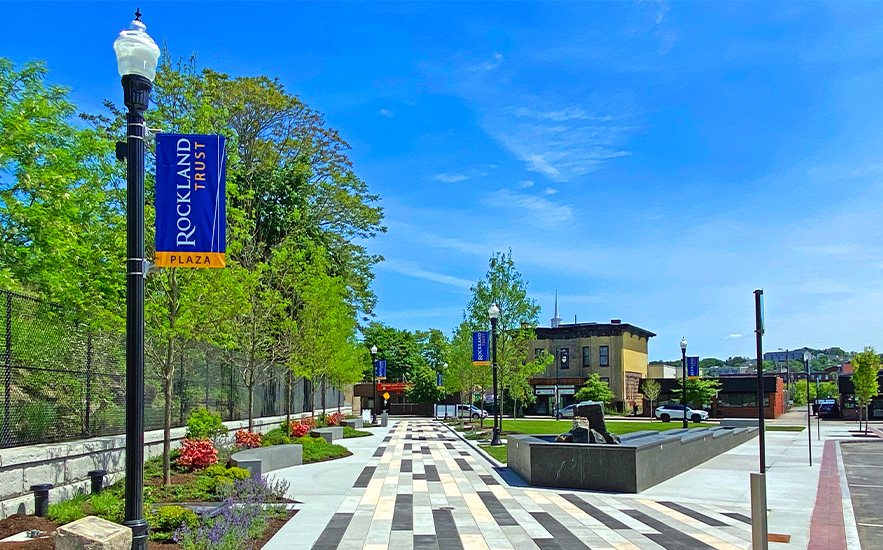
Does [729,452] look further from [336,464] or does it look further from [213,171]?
[213,171]

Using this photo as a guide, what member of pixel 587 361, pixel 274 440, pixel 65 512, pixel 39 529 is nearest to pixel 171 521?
pixel 39 529

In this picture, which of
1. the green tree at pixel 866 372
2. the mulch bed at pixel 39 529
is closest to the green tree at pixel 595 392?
the green tree at pixel 866 372

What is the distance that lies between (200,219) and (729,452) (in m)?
27.8

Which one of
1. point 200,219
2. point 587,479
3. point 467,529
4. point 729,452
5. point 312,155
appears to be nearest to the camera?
point 200,219

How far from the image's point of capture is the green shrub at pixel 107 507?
1132 cm

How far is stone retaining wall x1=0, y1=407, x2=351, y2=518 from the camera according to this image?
11000mm

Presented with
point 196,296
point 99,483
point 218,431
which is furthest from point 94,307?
point 218,431

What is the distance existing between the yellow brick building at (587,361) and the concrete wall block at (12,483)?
6229 centimetres

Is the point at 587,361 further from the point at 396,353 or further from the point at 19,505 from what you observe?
the point at 19,505

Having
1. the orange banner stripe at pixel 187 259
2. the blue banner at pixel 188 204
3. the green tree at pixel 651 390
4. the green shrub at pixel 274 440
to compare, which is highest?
the blue banner at pixel 188 204

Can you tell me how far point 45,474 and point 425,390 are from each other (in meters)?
68.9

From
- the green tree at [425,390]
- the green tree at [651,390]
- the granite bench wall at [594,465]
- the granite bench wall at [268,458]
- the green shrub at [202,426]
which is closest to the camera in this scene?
the granite bench wall at [594,465]

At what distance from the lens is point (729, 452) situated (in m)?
A: 30.4

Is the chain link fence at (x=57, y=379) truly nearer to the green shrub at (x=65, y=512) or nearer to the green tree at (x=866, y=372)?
the green shrub at (x=65, y=512)
